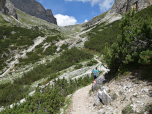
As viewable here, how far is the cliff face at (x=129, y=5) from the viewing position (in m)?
51.5

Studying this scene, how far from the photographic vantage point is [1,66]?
26141mm

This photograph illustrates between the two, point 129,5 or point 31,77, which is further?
point 129,5

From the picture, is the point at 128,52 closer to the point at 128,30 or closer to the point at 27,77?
the point at 128,30

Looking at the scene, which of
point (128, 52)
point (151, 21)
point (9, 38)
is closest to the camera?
point (151, 21)

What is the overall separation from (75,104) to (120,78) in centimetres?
442

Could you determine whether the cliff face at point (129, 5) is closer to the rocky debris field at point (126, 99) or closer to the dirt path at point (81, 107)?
the rocky debris field at point (126, 99)

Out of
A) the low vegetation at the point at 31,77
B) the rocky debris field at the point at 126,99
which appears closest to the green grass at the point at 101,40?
the low vegetation at the point at 31,77

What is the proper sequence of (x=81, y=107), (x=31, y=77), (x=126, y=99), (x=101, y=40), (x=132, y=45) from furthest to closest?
(x=101, y=40), (x=31, y=77), (x=81, y=107), (x=132, y=45), (x=126, y=99)

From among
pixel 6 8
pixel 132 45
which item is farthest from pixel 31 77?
pixel 6 8

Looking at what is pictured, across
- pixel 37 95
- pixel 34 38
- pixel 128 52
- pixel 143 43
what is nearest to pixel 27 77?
pixel 37 95

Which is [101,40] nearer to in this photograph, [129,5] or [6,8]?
[129,5]

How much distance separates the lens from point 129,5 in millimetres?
59500

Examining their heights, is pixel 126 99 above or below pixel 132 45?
below

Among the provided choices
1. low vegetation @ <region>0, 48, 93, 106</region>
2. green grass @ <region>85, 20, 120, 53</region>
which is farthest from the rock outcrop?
low vegetation @ <region>0, 48, 93, 106</region>
